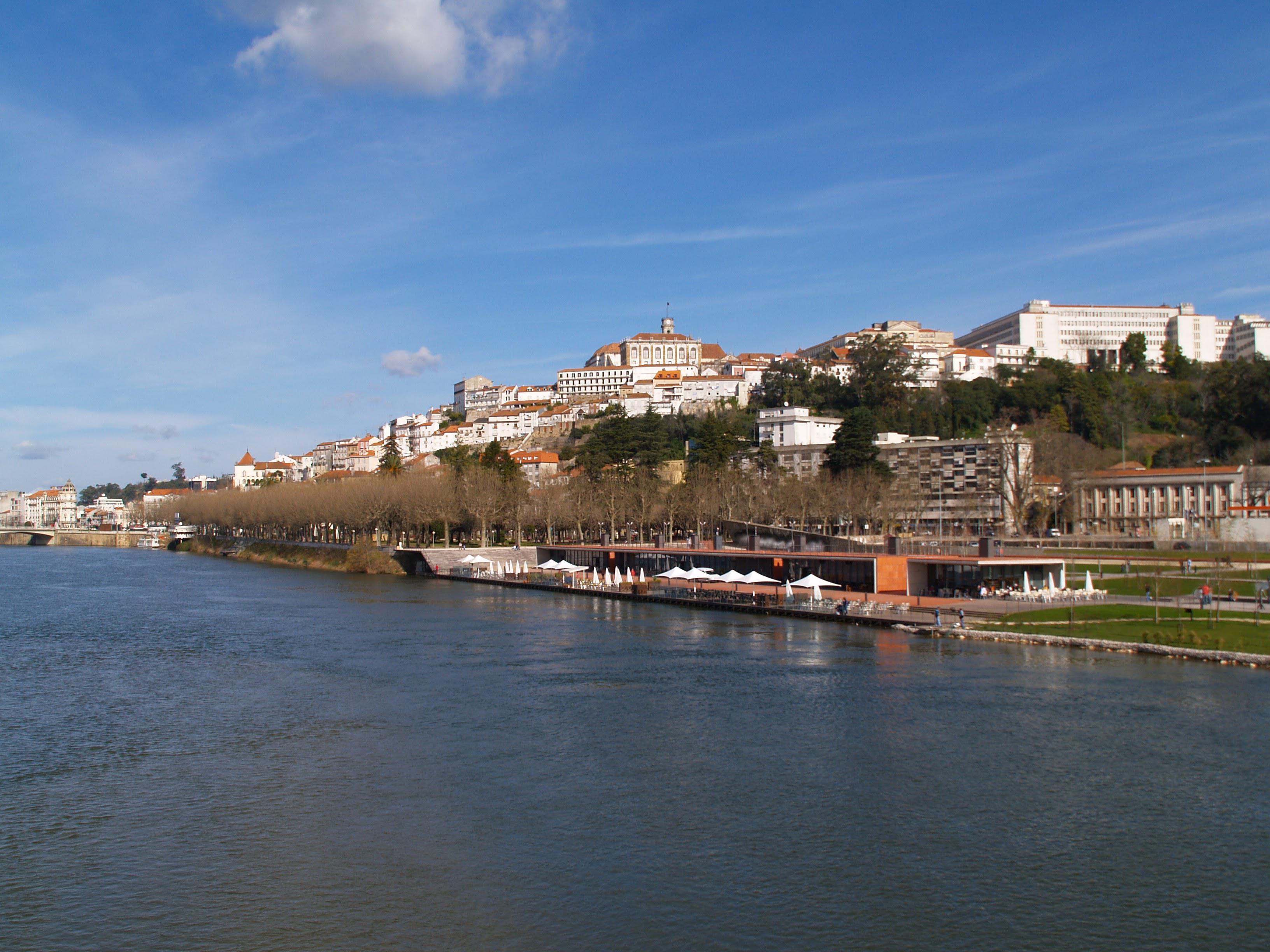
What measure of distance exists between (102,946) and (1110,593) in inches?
1532

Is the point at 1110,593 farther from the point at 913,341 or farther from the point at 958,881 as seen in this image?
the point at 913,341

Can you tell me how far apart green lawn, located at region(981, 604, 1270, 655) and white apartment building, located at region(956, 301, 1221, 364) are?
360 feet

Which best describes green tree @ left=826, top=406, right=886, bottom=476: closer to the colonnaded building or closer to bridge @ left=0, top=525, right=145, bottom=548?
the colonnaded building

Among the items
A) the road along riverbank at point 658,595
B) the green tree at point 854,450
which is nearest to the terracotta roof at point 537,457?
the road along riverbank at point 658,595

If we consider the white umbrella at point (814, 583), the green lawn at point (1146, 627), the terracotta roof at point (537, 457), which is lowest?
the green lawn at point (1146, 627)

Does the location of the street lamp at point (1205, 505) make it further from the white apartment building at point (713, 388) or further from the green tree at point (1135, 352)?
the white apartment building at point (713, 388)

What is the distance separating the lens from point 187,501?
127375 millimetres

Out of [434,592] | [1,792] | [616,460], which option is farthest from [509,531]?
[1,792]

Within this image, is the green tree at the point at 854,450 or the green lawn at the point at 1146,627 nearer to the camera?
the green lawn at the point at 1146,627

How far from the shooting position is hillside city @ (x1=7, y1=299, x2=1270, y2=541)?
75.2 metres

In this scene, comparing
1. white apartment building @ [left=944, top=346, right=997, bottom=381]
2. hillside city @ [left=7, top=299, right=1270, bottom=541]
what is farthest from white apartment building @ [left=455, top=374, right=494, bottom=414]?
white apartment building @ [left=944, top=346, right=997, bottom=381]

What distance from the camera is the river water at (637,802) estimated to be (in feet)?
44.2

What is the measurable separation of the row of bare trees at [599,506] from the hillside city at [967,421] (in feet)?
13.2

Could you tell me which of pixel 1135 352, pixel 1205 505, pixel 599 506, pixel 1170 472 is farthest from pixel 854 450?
pixel 1135 352
